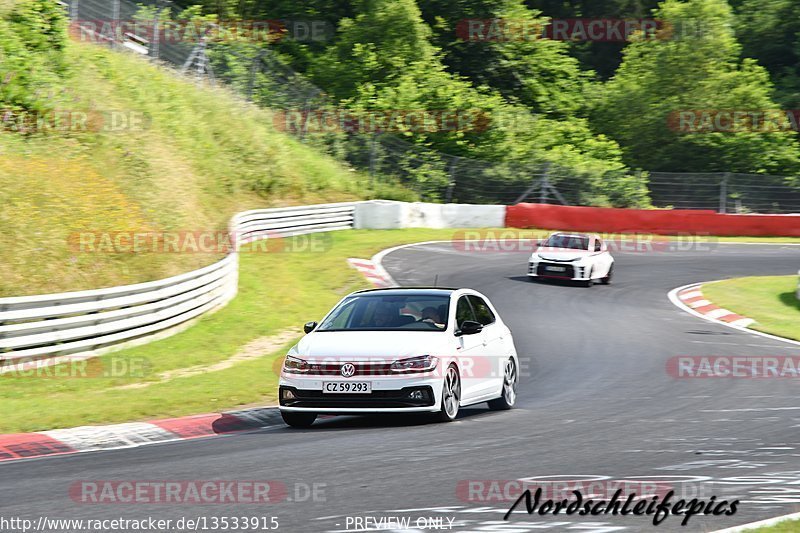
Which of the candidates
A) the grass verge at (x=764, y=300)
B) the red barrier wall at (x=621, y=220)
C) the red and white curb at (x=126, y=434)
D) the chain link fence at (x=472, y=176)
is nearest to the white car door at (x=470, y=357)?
the red and white curb at (x=126, y=434)

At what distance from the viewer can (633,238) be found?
122 feet

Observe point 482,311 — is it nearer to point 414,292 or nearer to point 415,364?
point 414,292

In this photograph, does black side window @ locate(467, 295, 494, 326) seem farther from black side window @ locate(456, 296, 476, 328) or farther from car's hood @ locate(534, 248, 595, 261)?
car's hood @ locate(534, 248, 595, 261)

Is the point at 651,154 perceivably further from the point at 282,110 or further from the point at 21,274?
the point at 21,274

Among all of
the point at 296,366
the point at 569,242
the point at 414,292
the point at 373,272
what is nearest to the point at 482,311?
the point at 414,292

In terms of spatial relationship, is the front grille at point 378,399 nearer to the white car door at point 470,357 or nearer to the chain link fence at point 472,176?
the white car door at point 470,357

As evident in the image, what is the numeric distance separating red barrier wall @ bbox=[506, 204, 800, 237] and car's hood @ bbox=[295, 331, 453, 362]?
2721cm

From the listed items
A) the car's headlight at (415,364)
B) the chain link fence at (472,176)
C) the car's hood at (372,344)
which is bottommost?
the car's headlight at (415,364)

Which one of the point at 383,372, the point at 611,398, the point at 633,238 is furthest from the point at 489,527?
the point at 633,238

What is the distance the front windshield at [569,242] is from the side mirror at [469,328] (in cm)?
1585

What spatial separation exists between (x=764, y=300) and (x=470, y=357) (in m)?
15.6

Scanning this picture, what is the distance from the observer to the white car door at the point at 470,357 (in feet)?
37.3

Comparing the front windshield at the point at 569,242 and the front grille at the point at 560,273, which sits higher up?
the front windshield at the point at 569,242

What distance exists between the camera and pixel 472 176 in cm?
4059
